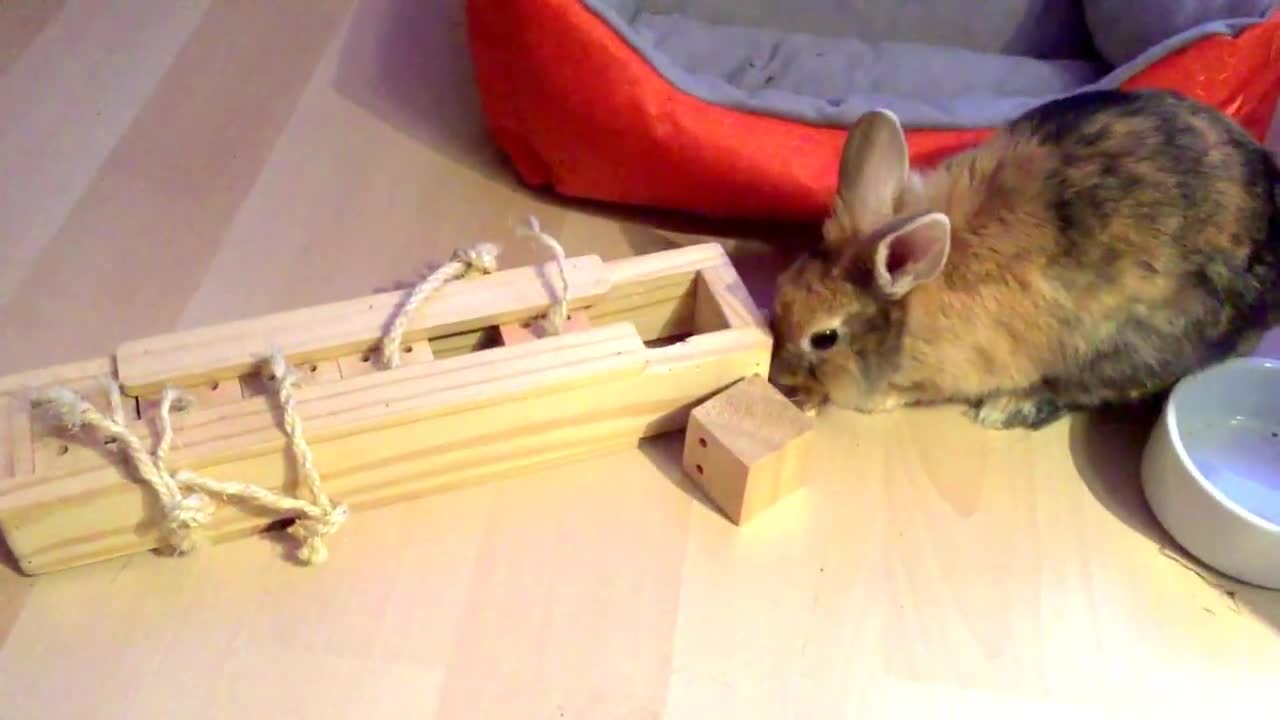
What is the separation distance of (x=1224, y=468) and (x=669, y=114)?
0.85m

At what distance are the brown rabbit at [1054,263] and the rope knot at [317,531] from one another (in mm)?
560

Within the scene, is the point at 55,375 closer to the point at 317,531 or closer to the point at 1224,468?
the point at 317,531

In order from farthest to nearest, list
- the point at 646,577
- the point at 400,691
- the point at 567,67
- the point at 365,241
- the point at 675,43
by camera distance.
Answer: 1. the point at 675,43
2. the point at 365,241
3. the point at 567,67
4. the point at 646,577
5. the point at 400,691

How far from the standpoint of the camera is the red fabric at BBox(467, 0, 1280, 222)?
1.61 meters

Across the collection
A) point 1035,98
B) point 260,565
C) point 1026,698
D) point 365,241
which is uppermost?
point 365,241

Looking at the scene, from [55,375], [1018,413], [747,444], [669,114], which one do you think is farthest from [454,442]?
[1018,413]

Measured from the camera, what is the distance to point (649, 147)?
1652 millimetres

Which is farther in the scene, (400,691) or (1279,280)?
(1279,280)

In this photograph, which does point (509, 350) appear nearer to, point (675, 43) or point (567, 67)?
point (567, 67)

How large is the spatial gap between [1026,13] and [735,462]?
3.47 feet

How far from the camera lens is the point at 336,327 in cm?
140

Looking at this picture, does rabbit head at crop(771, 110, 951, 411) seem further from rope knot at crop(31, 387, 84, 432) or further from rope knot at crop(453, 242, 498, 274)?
rope knot at crop(31, 387, 84, 432)

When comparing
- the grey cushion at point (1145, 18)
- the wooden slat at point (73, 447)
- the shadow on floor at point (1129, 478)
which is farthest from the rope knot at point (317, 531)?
the grey cushion at point (1145, 18)

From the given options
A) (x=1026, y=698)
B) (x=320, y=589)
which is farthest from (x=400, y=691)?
(x=1026, y=698)
